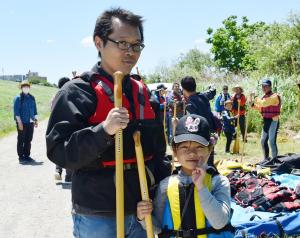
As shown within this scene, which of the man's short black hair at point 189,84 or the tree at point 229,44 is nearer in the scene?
the man's short black hair at point 189,84

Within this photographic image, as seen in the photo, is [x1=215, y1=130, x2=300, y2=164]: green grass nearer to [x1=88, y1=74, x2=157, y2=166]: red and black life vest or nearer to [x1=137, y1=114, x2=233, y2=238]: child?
[x1=137, y1=114, x2=233, y2=238]: child

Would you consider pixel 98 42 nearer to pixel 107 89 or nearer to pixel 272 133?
pixel 107 89

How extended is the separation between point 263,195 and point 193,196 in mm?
4011

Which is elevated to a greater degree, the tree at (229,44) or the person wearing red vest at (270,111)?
the tree at (229,44)

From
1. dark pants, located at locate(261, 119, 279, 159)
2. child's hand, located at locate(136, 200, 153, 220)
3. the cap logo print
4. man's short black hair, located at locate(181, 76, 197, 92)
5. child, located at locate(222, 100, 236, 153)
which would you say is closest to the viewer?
child's hand, located at locate(136, 200, 153, 220)

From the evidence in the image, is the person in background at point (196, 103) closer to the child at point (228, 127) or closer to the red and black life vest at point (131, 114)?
the red and black life vest at point (131, 114)

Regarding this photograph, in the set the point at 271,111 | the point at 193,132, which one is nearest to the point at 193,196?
the point at 193,132

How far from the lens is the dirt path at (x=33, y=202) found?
567cm

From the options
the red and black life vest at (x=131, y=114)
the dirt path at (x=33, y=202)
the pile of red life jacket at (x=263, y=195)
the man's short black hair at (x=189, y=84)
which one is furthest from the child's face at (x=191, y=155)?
the man's short black hair at (x=189, y=84)

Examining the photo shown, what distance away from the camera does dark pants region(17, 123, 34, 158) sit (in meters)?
11.0

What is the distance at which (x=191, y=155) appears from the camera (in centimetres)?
262

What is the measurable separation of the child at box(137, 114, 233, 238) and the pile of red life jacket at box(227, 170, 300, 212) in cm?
368

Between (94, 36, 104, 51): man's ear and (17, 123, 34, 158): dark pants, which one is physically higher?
(94, 36, 104, 51): man's ear

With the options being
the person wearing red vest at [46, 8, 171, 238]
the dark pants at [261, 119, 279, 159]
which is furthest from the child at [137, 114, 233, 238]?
the dark pants at [261, 119, 279, 159]
